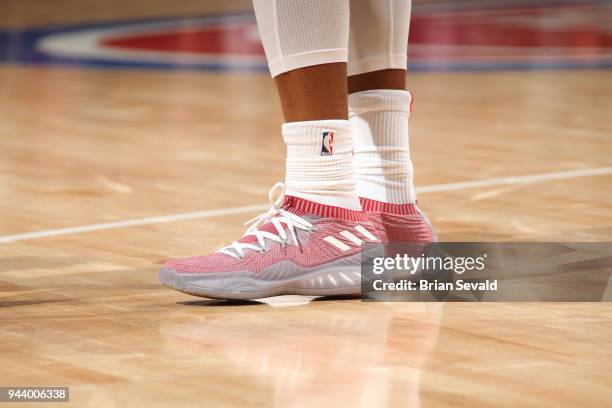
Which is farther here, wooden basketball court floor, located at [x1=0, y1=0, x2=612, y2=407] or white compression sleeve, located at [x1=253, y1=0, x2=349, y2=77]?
white compression sleeve, located at [x1=253, y1=0, x2=349, y2=77]

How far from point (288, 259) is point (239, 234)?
1.27ft

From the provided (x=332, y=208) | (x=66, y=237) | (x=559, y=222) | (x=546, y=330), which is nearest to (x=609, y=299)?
(x=546, y=330)

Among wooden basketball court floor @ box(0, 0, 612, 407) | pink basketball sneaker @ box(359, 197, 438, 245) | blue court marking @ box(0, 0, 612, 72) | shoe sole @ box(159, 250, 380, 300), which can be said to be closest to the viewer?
wooden basketball court floor @ box(0, 0, 612, 407)

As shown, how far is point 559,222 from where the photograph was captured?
205 cm

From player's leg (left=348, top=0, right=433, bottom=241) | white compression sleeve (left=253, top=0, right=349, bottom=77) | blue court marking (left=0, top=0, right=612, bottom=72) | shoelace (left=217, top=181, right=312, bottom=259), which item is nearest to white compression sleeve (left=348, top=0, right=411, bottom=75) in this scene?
player's leg (left=348, top=0, right=433, bottom=241)

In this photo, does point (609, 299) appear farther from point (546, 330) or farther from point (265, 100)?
point (265, 100)

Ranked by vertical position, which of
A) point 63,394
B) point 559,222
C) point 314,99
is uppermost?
point 314,99

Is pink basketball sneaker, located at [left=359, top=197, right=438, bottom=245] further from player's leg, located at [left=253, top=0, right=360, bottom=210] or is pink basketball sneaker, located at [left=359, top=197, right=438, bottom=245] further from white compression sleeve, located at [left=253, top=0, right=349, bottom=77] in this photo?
white compression sleeve, located at [left=253, top=0, right=349, bottom=77]

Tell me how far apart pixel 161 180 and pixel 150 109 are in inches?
44.2

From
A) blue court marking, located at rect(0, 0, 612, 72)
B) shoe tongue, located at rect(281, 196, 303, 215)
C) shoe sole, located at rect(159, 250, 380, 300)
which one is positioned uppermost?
blue court marking, located at rect(0, 0, 612, 72)

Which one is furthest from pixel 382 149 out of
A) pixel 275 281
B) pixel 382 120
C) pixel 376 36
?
pixel 275 281

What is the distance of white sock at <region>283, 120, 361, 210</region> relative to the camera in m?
1.60

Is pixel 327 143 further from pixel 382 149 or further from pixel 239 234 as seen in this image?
pixel 239 234

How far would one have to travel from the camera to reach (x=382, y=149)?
173cm
